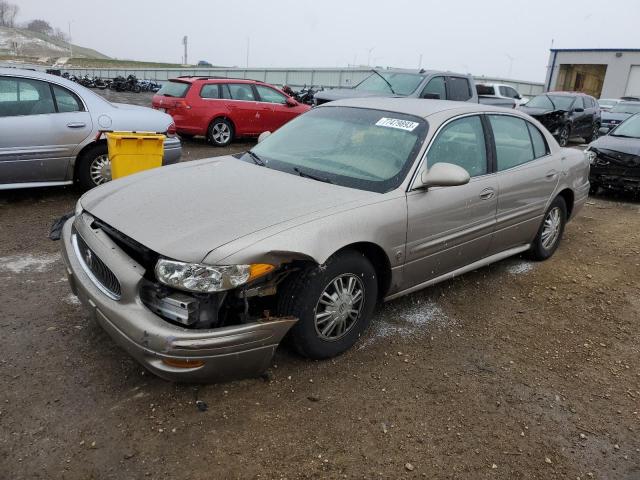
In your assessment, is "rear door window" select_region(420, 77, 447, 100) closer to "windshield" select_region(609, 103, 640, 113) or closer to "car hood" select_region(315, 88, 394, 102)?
"car hood" select_region(315, 88, 394, 102)

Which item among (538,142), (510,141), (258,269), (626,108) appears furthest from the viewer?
(626,108)

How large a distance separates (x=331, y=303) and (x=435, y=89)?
9223 millimetres

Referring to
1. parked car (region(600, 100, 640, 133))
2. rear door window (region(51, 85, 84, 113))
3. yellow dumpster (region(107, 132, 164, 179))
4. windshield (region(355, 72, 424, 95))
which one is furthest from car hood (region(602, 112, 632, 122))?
rear door window (region(51, 85, 84, 113))

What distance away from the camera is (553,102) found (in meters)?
15.1

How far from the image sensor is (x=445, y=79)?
1134 centimetres

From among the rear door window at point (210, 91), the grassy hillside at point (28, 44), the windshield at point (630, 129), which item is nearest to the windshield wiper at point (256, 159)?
the windshield at point (630, 129)

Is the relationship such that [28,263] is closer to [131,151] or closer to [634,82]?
[131,151]

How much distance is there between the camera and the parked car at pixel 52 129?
5.68 m

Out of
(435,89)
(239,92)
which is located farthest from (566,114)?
(239,92)

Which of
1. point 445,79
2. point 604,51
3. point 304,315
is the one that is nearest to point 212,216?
point 304,315

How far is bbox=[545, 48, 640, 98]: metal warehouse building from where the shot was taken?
34.7 meters

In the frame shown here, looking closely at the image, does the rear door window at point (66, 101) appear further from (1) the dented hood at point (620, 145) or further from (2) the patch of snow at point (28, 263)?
(1) the dented hood at point (620, 145)

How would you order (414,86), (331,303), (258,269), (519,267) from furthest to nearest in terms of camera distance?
(414,86), (519,267), (331,303), (258,269)

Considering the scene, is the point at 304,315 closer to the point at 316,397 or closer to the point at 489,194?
the point at 316,397
